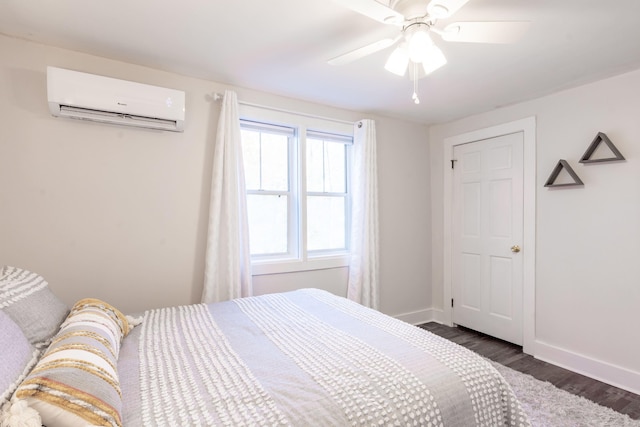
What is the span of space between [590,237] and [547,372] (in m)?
1.15

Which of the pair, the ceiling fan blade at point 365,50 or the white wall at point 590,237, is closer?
the ceiling fan blade at point 365,50

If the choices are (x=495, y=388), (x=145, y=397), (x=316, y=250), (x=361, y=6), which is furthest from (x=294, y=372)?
(x=316, y=250)

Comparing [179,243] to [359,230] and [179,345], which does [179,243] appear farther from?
[359,230]

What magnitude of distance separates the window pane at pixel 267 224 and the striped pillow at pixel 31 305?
4.92 feet

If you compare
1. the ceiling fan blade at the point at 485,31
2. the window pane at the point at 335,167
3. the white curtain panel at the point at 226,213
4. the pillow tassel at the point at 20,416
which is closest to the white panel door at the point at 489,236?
the window pane at the point at 335,167

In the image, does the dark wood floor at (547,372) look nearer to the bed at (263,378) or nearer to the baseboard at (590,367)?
the baseboard at (590,367)

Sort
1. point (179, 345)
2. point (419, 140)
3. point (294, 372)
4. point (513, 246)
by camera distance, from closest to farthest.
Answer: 1. point (294, 372)
2. point (179, 345)
3. point (513, 246)
4. point (419, 140)

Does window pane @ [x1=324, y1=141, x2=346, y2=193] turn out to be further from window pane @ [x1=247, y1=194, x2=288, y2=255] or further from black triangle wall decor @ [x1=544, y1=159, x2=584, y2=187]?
black triangle wall decor @ [x1=544, y1=159, x2=584, y2=187]

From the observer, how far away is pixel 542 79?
2.48 m

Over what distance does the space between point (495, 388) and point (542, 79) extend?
239cm

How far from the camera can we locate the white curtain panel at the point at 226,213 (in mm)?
2467

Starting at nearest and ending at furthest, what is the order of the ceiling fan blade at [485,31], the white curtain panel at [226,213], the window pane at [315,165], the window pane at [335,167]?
the ceiling fan blade at [485,31]
the white curtain panel at [226,213]
the window pane at [315,165]
the window pane at [335,167]

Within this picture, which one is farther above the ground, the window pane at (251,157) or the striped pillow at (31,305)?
the window pane at (251,157)

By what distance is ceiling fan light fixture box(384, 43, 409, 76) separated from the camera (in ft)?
5.32
